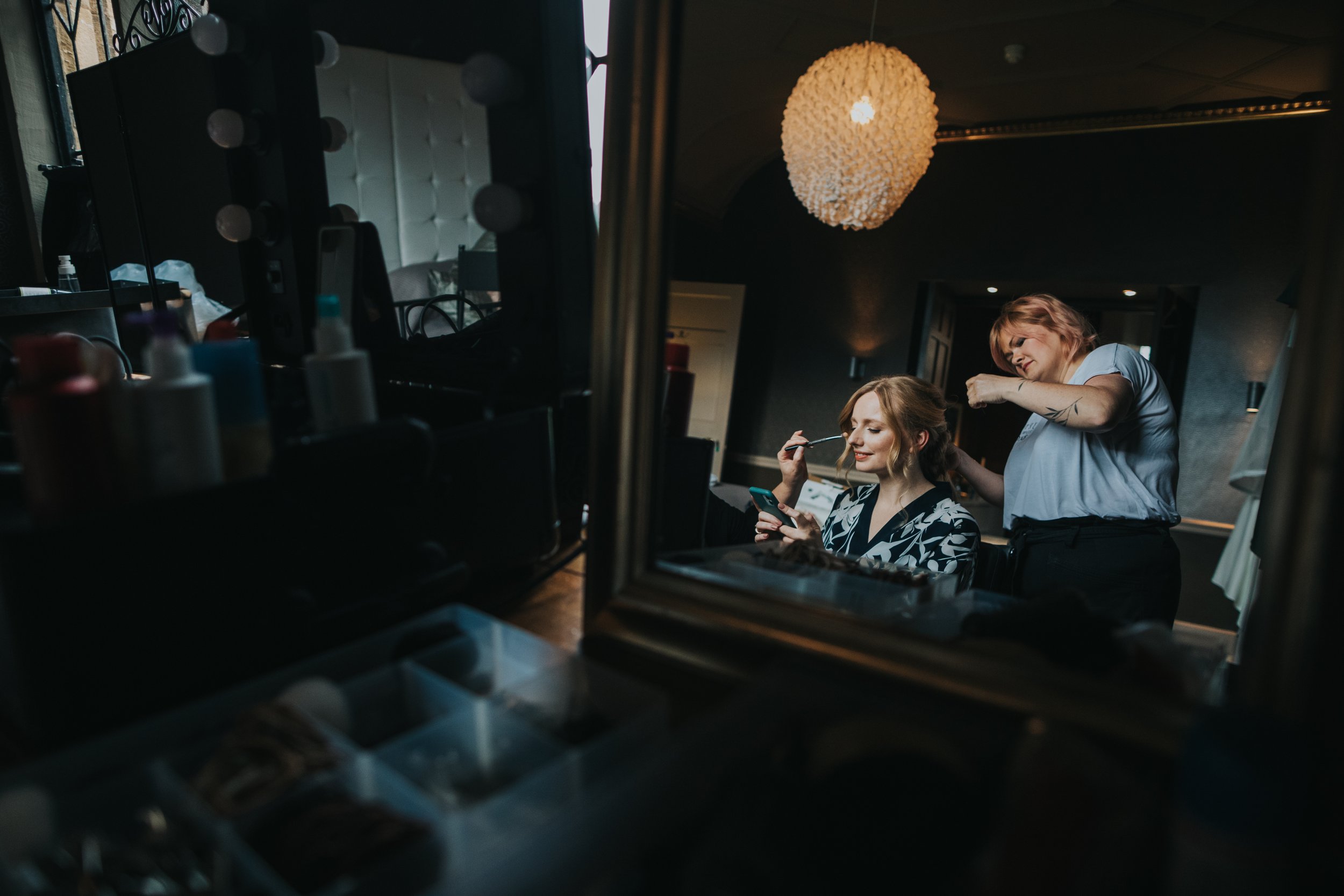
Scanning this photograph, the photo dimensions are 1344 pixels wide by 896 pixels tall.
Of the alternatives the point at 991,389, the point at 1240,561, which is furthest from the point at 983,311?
the point at 991,389

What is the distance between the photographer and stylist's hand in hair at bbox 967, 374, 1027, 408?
5.49 ft

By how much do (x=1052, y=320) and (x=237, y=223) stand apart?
1737mm

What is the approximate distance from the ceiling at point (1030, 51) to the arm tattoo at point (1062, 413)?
4.37ft

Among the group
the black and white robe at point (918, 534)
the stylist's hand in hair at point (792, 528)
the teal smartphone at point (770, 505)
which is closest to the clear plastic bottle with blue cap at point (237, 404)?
the stylist's hand in hair at point (792, 528)

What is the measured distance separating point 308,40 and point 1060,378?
1.71 metres

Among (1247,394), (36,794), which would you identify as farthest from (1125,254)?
(36,794)

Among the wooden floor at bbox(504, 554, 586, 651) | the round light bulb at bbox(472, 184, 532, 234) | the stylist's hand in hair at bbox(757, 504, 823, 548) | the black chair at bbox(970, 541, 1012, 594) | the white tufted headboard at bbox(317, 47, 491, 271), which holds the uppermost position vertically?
the white tufted headboard at bbox(317, 47, 491, 271)

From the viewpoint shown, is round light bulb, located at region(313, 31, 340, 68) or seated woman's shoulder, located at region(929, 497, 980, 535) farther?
seated woman's shoulder, located at region(929, 497, 980, 535)

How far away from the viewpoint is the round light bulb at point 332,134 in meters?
1.05

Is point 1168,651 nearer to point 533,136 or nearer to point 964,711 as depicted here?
point 964,711

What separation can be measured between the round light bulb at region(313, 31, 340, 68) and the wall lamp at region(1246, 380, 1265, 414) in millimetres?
3649

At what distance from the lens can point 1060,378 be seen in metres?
1.78

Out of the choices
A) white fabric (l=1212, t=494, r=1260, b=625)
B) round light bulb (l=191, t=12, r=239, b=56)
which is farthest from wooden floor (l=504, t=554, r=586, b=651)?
white fabric (l=1212, t=494, r=1260, b=625)

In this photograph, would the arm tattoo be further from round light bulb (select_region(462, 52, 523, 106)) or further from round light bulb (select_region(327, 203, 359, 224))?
round light bulb (select_region(327, 203, 359, 224))
